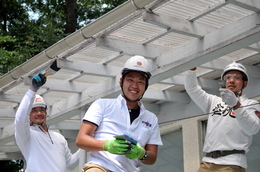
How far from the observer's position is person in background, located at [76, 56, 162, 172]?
3.34 metres

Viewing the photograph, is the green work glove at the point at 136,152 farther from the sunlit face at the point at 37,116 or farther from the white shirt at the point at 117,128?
the sunlit face at the point at 37,116

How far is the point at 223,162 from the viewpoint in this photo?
4.76m

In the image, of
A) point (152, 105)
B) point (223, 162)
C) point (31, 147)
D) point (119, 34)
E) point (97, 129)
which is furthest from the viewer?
point (152, 105)

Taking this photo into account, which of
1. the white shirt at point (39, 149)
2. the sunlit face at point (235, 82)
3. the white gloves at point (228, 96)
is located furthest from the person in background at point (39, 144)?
the sunlit face at point (235, 82)

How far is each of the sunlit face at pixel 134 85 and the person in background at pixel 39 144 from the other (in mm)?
1323

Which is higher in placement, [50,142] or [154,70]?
[154,70]

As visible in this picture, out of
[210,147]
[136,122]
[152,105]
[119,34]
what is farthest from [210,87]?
[136,122]

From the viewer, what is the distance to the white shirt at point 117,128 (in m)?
3.43

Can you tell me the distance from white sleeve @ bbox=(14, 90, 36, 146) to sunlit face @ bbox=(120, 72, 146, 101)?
1.17 meters

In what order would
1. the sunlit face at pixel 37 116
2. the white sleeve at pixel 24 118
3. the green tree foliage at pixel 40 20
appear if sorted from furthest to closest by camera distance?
the green tree foliage at pixel 40 20 < the sunlit face at pixel 37 116 < the white sleeve at pixel 24 118

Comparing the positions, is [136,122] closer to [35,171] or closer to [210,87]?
[35,171]

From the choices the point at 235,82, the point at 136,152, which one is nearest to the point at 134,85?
the point at 136,152

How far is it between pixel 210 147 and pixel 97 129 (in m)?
1.75

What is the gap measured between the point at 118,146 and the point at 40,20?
14.8 m
